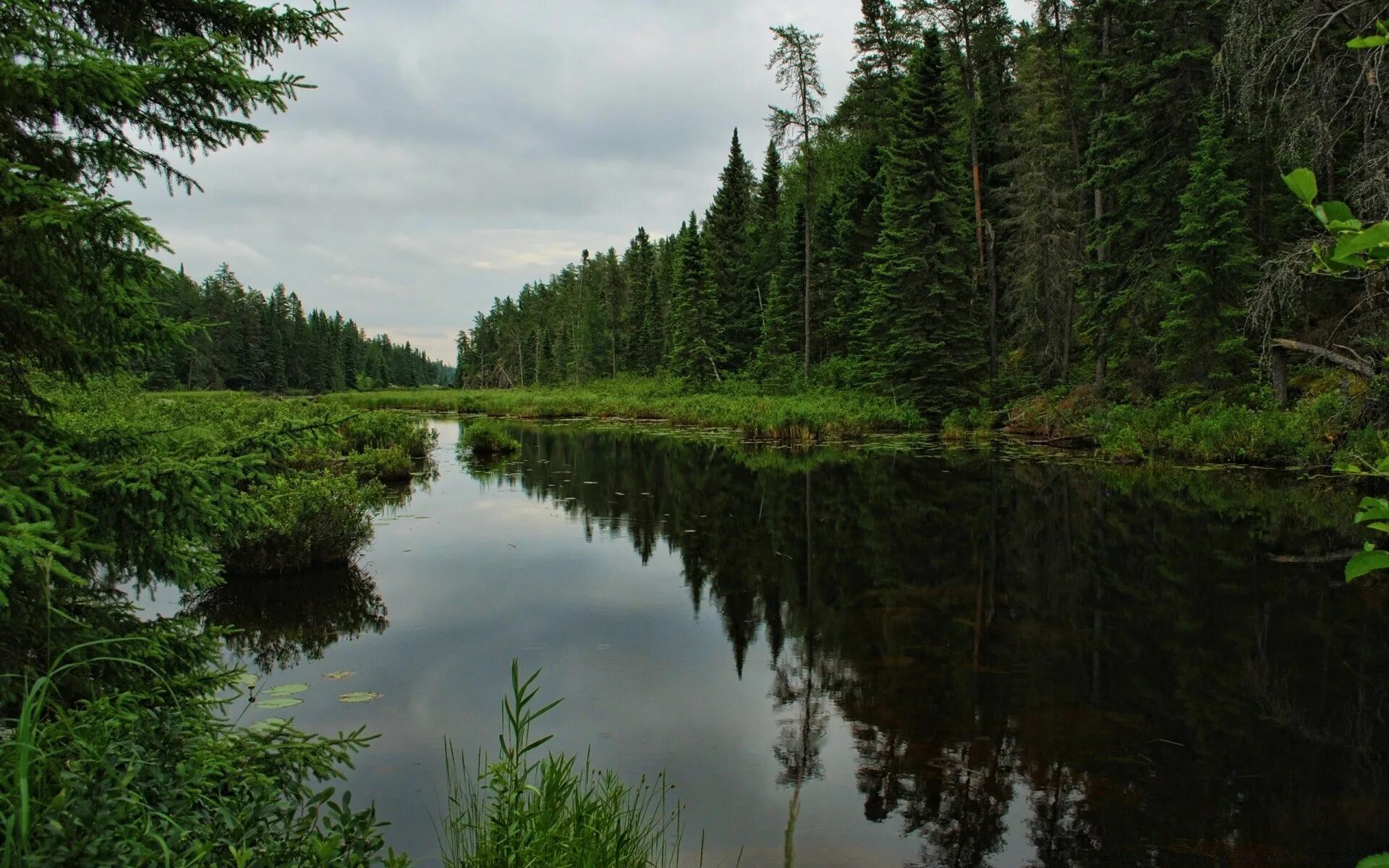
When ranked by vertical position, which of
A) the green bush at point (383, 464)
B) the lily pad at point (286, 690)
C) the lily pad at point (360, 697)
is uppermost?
the green bush at point (383, 464)

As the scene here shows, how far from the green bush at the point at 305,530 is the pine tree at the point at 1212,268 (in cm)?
1824

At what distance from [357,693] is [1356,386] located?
17031 mm

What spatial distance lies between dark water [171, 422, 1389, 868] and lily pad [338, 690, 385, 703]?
0.31 feet

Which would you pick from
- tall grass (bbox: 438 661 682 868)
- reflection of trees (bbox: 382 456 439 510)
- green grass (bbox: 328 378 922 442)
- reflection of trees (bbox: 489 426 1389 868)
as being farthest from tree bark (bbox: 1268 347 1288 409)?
reflection of trees (bbox: 382 456 439 510)

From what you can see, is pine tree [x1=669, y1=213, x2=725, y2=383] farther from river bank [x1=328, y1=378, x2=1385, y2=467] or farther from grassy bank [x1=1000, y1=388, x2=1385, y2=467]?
grassy bank [x1=1000, y1=388, x2=1385, y2=467]

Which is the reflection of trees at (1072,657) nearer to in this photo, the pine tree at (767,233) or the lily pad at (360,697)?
the lily pad at (360,697)

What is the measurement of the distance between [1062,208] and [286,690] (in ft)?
93.1

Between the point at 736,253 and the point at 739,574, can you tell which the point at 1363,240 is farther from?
the point at 736,253

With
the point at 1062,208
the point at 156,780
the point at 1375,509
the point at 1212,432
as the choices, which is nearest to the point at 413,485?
the point at 156,780

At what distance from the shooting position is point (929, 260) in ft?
91.0

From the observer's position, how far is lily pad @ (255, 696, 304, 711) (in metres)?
5.72

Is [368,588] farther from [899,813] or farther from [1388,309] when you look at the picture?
[1388,309]

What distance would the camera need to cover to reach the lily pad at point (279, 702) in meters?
5.72

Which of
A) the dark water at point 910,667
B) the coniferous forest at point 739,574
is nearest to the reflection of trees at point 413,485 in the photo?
the coniferous forest at point 739,574
